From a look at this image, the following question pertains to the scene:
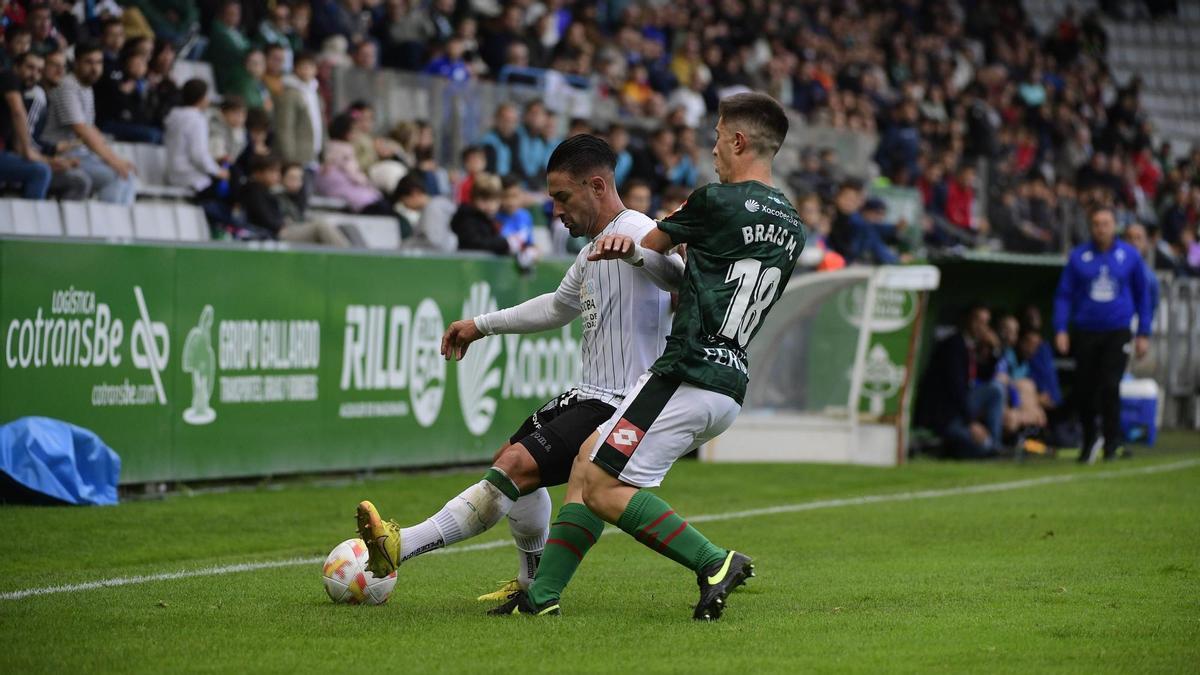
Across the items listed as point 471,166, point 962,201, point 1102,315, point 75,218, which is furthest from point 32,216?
point 962,201

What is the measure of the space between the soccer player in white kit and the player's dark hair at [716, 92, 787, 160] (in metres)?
0.52

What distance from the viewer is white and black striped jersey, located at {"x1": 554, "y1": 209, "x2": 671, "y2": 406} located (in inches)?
275

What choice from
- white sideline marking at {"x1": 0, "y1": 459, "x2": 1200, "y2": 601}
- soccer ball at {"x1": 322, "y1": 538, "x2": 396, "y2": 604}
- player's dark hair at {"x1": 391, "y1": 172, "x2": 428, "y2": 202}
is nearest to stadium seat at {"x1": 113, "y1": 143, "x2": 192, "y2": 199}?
player's dark hair at {"x1": 391, "y1": 172, "x2": 428, "y2": 202}

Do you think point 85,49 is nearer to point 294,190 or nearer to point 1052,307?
point 294,190

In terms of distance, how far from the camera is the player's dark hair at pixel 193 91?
1495 cm

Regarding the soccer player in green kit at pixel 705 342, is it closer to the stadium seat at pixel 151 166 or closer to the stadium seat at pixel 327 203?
the stadium seat at pixel 151 166

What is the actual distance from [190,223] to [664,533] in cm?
873

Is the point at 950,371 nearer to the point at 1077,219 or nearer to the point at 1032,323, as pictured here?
the point at 1032,323

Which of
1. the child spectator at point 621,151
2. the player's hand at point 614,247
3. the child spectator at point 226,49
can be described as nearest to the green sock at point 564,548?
the player's hand at point 614,247

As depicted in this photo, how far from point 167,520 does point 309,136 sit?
6.83 metres

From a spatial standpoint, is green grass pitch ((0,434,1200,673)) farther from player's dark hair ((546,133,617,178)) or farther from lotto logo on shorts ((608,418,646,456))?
player's dark hair ((546,133,617,178))

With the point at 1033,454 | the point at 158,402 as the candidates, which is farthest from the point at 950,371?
the point at 158,402

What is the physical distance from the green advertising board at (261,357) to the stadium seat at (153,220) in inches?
63.0

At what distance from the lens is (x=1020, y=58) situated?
35281mm
